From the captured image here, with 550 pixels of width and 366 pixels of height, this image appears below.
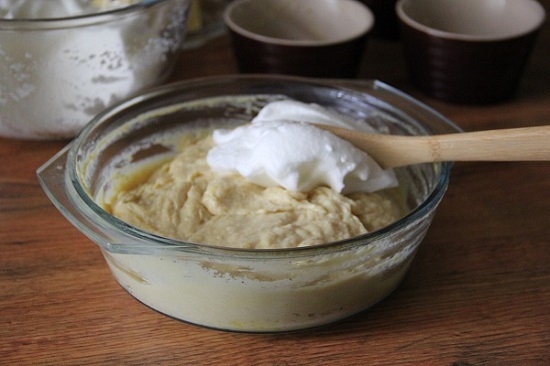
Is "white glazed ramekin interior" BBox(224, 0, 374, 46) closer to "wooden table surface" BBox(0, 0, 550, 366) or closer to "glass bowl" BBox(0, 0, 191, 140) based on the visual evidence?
"glass bowl" BBox(0, 0, 191, 140)

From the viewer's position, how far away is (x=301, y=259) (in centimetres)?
80

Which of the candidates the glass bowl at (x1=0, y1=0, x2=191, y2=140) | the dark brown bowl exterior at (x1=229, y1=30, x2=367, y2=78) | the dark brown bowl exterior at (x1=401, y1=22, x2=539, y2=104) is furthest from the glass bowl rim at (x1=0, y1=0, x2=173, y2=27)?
the dark brown bowl exterior at (x1=401, y1=22, x2=539, y2=104)

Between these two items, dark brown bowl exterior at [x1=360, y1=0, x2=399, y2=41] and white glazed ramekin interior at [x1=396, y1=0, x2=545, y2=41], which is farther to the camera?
dark brown bowl exterior at [x1=360, y1=0, x2=399, y2=41]

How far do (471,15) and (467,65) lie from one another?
6.6 inches

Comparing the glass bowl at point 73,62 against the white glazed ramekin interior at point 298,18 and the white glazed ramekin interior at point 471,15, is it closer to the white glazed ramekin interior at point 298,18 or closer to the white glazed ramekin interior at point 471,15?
the white glazed ramekin interior at point 298,18

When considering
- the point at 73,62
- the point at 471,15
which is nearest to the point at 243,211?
the point at 73,62

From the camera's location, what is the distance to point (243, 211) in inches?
37.8

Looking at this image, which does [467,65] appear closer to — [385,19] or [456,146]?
[385,19]

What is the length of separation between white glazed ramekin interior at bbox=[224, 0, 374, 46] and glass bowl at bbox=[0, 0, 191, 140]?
0.63ft

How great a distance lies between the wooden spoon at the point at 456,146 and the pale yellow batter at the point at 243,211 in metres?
0.06

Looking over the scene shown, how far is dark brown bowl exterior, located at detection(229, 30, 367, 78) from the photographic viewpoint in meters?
1.32

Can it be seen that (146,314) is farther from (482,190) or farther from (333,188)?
(482,190)

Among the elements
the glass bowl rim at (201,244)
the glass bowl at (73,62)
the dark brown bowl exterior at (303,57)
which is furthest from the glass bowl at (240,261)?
the dark brown bowl exterior at (303,57)

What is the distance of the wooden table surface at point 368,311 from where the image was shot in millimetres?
862
